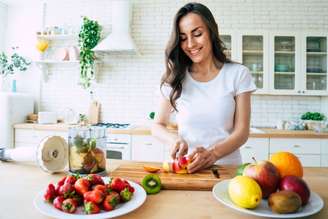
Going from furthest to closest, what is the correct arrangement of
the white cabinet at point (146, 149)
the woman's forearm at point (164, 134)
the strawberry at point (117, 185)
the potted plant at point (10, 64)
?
the potted plant at point (10, 64) < the white cabinet at point (146, 149) < the woman's forearm at point (164, 134) < the strawberry at point (117, 185)

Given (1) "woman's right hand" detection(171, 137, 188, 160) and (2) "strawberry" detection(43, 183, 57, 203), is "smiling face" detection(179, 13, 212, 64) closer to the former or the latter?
(1) "woman's right hand" detection(171, 137, 188, 160)

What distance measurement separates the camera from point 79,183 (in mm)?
747

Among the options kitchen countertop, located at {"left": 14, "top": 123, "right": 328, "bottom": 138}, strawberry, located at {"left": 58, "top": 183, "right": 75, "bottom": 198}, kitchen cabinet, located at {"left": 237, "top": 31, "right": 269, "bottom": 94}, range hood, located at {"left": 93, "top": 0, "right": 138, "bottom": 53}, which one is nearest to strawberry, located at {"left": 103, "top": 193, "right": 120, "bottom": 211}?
strawberry, located at {"left": 58, "top": 183, "right": 75, "bottom": 198}

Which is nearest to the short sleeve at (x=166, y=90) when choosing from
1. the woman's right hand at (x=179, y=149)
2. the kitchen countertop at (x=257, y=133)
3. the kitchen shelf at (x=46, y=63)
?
the woman's right hand at (x=179, y=149)

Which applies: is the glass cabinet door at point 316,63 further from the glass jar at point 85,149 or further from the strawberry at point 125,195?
the strawberry at point 125,195

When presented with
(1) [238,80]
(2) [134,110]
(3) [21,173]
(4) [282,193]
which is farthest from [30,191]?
(2) [134,110]

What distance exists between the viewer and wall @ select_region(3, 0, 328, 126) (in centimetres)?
335

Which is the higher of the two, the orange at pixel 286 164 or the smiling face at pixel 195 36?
the smiling face at pixel 195 36

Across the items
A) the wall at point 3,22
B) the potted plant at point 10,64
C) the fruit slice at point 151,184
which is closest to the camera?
the fruit slice at point 151,184

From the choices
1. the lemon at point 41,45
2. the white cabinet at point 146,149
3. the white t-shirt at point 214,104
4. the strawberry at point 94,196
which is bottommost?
the white cabinet at point 146,149

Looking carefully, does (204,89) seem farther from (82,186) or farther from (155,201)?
(82,186)

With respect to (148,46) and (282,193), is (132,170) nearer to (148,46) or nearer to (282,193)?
(282,193)

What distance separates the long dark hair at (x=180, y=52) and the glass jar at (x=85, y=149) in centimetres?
55

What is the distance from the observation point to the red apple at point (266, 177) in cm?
72
